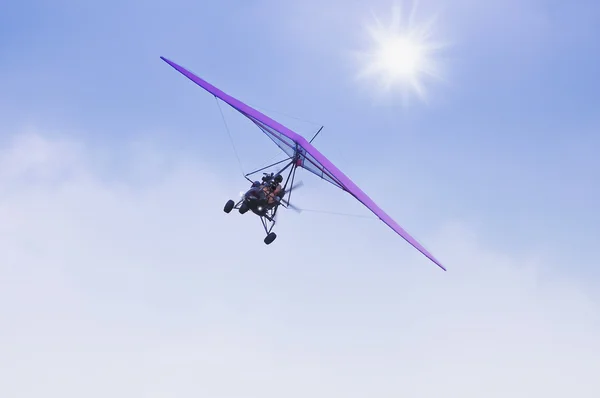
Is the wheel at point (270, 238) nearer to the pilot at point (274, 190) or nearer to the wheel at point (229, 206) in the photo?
the pilot at point (274, 190)

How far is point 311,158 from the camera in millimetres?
24844

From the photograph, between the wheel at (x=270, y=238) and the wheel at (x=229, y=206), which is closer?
the wheel at (x=270, y=238)

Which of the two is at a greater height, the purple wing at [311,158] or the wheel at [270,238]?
the purple wing at [311,158]

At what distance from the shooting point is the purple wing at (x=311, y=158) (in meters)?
24.5

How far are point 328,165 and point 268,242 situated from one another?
431cm

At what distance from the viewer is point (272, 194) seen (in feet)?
77.3

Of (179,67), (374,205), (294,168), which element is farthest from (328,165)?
(179,67)

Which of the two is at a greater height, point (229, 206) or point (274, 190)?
point (274, 190)

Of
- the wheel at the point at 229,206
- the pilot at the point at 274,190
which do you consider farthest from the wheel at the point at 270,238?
the wheel at the point at 229,206

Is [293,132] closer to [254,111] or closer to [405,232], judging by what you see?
[254,111]

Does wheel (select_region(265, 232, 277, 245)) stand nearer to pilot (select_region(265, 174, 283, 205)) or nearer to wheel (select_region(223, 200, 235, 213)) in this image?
pilot (select_region(265, 174, 283, 205))


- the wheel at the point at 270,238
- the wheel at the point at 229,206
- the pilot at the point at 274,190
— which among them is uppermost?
the pilot at the point at 274,190

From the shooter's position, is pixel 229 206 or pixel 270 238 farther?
pixel 229 206

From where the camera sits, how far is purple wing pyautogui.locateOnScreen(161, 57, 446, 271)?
80.5 feet
